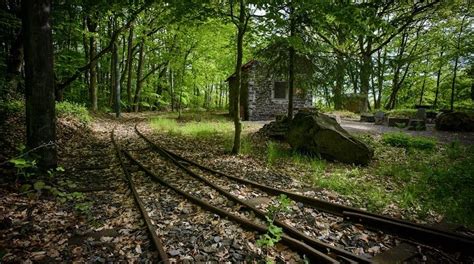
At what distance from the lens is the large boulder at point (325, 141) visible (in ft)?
27.6

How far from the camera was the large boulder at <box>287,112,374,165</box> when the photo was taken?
8.42 meters

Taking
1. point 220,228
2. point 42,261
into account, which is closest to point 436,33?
point 220,228

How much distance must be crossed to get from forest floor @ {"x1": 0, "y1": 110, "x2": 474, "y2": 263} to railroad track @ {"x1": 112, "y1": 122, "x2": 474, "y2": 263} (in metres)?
0.17

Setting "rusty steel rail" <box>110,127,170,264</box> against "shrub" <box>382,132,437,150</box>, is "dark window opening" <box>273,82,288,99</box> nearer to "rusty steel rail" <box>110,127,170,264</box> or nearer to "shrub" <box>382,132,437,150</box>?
"shrub" <box>382,132,437,150</box>

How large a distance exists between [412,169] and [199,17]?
7486mm

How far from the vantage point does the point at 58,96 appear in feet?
49.5

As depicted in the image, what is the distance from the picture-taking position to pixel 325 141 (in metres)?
8.84

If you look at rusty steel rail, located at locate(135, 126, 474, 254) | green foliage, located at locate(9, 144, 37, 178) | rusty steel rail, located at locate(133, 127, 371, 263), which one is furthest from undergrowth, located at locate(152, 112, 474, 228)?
green foliage, located at locate(9, 144, 37, 178)

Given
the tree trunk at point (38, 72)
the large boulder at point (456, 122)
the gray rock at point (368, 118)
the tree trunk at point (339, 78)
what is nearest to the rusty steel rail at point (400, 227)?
the tree trunk at point (38, 72)

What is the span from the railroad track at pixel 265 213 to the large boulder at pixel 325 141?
3673 mm

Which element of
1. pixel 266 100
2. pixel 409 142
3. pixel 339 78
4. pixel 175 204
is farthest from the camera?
pixel 266 100

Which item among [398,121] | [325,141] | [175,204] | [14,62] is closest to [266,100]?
[398,121]

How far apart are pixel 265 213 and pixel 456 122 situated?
14803 mm

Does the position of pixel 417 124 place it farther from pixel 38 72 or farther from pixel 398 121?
pixel 38 72
